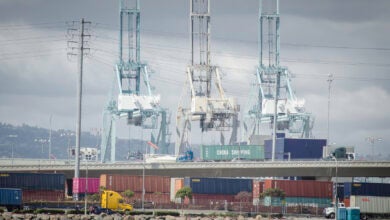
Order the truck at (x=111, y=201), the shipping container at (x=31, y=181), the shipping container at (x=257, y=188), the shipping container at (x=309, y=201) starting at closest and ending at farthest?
1. the truck at (x=111, y=201)
2. the shipping container at (x=31, y=181)
3. the shipping container at (x=309, y=201)
4. the shipping container at (x=257, y=188)

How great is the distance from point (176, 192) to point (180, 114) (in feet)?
220

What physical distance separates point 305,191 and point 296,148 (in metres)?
42.8

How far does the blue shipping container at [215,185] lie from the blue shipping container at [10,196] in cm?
2744

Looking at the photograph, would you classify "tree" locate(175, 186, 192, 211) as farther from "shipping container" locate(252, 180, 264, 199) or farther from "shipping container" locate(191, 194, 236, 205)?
"shipping container" locate(252, 180, 264, 199)

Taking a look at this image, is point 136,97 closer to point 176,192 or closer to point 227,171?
point 227,171

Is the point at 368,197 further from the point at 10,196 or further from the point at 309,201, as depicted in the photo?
the point at 10,196

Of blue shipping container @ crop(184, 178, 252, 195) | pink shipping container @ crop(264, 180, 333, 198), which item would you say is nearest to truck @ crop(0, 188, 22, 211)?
blue shipping container @ crop(184, 178, 252, 195)

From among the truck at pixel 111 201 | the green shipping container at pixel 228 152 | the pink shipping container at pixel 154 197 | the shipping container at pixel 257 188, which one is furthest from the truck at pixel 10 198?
the green shipping container at pixel 228 152

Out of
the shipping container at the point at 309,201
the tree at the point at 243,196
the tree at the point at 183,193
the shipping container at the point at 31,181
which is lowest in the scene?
the shipping container at the point at 309,201

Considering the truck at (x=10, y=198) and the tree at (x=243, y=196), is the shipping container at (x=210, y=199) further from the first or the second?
the truck at (x=10, y=198)

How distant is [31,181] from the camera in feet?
375

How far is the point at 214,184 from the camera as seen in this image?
122 metres

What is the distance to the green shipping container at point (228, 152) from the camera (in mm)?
160125

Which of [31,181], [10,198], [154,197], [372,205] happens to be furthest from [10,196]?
[372,205]
